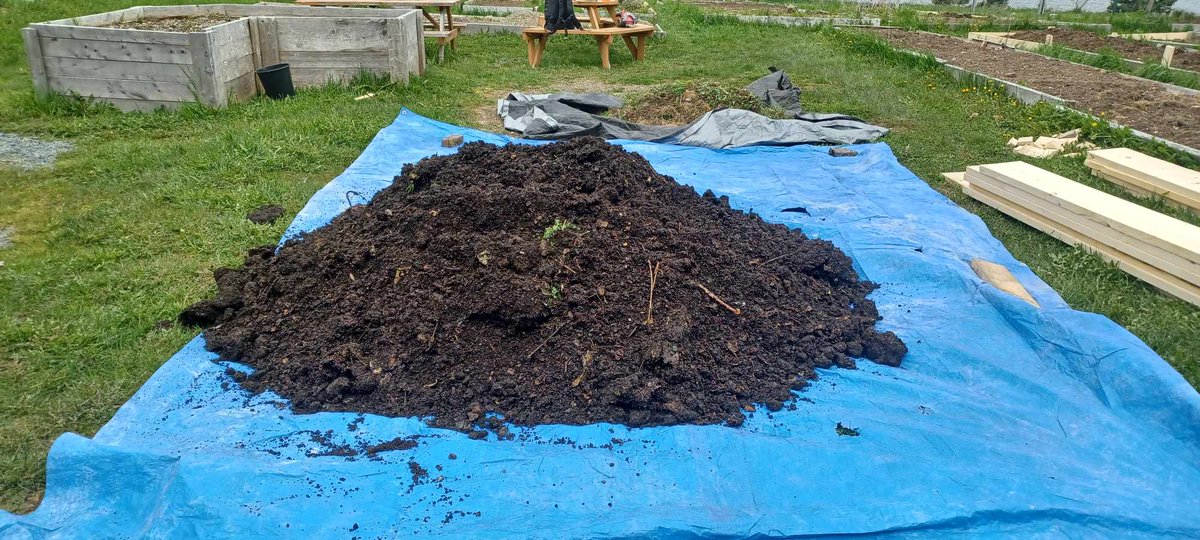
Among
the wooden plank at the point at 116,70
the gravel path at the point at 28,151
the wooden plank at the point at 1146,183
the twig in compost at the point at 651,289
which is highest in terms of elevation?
the wooden plank at the point at 116,70

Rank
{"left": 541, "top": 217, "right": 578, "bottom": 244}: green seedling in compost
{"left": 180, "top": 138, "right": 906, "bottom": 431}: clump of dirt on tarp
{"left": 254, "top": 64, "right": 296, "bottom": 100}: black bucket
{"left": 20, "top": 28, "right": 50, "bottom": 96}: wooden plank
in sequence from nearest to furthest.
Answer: {"left": 180, "top": 138, "right": 906, "bottom": 431}: clump of dirt on tarp, {"left": 541, "top": 217, "right": 578, "bottom": 244}: green seedling in compost, {"left": 20, "top": 28, "right": 50, "bottom": 96}: wooden plank, {"left": 254, "top": 64, "right": 296, "bottom": 100}: black bucket

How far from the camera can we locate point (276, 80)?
310 inches

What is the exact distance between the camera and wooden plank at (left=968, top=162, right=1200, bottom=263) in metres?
4.20

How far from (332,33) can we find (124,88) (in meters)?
2.02

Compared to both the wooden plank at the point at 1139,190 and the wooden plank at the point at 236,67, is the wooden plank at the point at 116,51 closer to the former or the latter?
the wooden plank at the point at 236,67

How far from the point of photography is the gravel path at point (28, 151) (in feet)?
20.1

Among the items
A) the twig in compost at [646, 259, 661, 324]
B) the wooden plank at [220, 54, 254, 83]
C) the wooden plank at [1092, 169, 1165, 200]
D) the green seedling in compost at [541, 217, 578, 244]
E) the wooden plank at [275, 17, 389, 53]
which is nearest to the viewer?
the twig in compost at [646, 259, 661, 324]

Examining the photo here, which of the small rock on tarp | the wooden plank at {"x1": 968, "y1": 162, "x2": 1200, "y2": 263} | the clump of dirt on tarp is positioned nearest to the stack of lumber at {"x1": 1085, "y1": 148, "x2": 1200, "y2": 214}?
the wooden plank at {"x1": 968, "y1": 162, "x2": 1200, "y2": 263}

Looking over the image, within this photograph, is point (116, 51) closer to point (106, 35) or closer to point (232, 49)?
point (106, 35)

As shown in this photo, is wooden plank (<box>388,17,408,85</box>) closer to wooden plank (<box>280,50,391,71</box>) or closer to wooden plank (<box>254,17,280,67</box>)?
wooden plank (<box>280,50,391,71</box>)

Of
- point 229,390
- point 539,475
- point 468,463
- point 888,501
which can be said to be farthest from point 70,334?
point 888,501

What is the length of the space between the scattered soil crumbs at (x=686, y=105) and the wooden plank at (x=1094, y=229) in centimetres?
263

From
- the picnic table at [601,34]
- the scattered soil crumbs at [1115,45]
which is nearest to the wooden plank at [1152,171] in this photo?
the scattered soil crumbs at [1115,45]

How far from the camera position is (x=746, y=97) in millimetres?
8047
